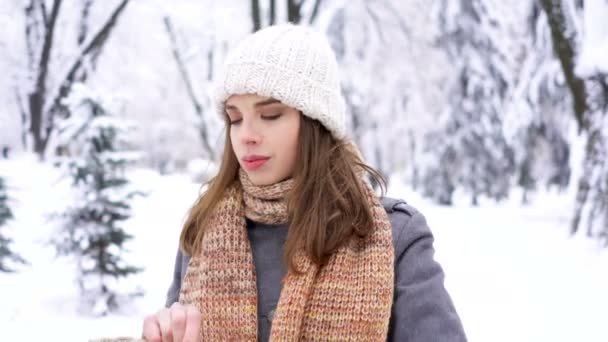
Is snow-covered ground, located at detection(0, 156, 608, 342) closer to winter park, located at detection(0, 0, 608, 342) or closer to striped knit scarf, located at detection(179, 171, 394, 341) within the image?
winter park, located at detection(0, 0, 608, 342)

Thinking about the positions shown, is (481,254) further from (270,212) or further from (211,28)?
(211,28)

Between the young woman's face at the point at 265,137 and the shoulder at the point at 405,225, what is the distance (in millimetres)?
254

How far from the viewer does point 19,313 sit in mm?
4371

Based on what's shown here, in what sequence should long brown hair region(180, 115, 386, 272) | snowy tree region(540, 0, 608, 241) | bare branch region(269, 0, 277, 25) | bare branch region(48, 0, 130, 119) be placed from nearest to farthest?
1. long brown hair region(180, 115, 386, 272)
2. snowy tree region(540, 0, 608, 241)
3. bare branch region(269, 0, 277, 25)
4. bare branch region(48, 0, 130, 119)

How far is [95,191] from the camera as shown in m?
4.48

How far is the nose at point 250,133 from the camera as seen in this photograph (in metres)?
1.32

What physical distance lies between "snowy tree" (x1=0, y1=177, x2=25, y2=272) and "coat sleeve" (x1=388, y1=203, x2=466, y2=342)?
4.31 metres

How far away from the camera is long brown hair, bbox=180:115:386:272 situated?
130 cm

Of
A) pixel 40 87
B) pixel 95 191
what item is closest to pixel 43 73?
pixel 40 87

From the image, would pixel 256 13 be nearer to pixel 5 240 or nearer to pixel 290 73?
pixel 5 240

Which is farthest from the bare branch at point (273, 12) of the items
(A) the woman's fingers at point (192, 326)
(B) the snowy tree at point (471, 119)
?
(A) the woman's fingers at point (192, 326)

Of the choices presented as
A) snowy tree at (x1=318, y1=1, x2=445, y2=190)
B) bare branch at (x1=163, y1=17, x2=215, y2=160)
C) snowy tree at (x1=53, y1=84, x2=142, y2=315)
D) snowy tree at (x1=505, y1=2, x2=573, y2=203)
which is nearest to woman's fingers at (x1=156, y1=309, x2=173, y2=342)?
snowy tree at (x1=53, y1=84, x2=142, y2=315)

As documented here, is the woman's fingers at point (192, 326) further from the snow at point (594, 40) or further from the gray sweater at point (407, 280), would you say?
the snow at point (594, 40)

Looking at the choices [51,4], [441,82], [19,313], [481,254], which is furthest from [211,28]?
[19,313]
